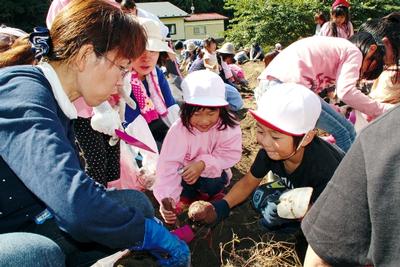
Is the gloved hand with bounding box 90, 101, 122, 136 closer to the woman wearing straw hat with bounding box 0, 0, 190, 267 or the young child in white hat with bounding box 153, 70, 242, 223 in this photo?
the young child in white hat with bounding box 153, 70, 242, 223

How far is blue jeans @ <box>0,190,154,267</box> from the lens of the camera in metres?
1.29

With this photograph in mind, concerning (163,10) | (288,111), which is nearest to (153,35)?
(288,111)

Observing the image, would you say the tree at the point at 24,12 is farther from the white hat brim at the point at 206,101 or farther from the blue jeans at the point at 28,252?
the blue jeans at the point at 28,252

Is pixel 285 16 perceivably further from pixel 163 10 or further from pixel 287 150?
pixel 163 10

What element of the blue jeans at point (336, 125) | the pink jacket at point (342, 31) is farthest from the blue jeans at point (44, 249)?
the pink jacket at point (342, 31)

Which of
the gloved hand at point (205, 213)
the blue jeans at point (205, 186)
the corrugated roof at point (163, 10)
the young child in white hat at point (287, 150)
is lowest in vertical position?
the corrugated roof at point (163, 10)

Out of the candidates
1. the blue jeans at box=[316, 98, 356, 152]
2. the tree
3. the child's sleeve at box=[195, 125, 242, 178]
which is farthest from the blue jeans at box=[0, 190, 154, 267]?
the tree

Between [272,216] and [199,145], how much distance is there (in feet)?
2.41

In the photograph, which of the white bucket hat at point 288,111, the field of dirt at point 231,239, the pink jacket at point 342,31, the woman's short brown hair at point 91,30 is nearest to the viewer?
the woman's short brown hair at point 91,30

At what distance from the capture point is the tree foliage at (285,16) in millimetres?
16938

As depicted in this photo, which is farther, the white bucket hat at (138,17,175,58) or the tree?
the tree

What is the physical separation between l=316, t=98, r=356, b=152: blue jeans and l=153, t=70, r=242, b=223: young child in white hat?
622 millimetres

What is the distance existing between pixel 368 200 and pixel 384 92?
9.18 feet

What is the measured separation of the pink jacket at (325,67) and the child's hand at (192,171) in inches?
34.4
